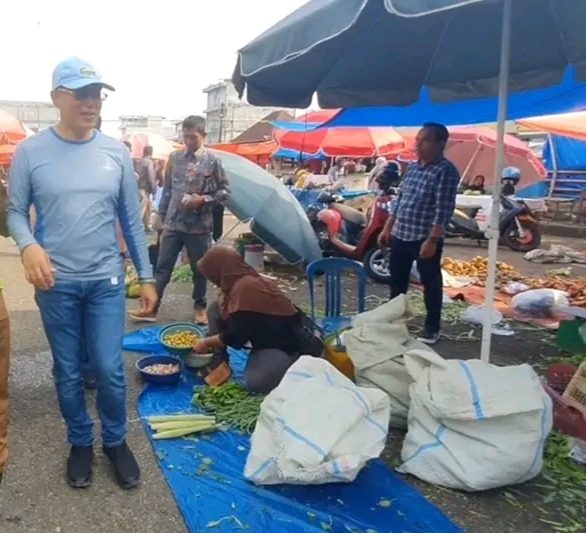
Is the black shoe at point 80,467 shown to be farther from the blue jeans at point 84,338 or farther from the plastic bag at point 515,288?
the plastic bag at point 515,288

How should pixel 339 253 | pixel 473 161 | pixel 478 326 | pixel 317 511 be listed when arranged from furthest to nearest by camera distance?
pixel 473 161, pixel 339 253, pixel 478 326, pixel 317 511

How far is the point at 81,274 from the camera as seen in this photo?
2.45 meters

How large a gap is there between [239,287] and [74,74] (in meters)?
1.61

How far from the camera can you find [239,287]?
11.6 feet

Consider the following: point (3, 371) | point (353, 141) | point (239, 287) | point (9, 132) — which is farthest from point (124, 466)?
point (353, 141)

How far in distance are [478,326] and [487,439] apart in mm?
3158

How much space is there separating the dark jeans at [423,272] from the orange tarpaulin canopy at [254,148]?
681 inches

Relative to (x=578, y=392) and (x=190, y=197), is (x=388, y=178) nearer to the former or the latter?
(x=190, y=197)

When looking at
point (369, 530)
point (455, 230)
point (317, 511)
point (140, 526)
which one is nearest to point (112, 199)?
point (140, 526)

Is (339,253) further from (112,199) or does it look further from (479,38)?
(112,199)

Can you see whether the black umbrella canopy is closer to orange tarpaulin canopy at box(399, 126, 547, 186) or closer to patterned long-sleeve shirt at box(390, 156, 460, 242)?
patterned long-sleeve shirt at box(390, 156, 460, 242)

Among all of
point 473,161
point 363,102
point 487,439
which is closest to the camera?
point 487,439

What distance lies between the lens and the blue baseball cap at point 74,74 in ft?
7.59

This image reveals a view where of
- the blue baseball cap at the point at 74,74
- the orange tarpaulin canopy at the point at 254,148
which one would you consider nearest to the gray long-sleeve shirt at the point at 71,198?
the blue baseball cap at the point at 74,74
